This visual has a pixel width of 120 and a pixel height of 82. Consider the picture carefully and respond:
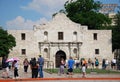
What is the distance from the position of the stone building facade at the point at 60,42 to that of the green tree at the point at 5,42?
2.82 m

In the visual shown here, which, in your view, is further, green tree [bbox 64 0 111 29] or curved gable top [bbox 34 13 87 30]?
green tree [bbox 64 0 111 29]

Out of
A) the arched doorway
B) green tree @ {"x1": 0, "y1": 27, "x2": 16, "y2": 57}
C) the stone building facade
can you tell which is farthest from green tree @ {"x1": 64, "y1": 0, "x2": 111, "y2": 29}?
green tree @ {"x1": 0, "y1": 27, "x2": 16, "y2": 57}

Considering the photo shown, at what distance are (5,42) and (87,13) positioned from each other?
2400 cm

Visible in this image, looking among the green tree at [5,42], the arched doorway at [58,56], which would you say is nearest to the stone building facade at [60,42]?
the arched doorway at [58,56]

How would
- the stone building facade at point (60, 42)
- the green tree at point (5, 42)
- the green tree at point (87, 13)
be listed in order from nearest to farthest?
the green tree at point (5, 42) < the stone building facade at point (60, 42) < the green tree at point (87, 13)

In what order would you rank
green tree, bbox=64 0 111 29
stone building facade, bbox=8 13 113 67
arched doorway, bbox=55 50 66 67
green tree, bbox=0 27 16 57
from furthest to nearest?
green tree, bbox=64 0 111 29 < arched doorway, bbox=55 50 66 67 < stone building facade, bbox=8 13 113 67 < green tree, bbox=0 27 16 57

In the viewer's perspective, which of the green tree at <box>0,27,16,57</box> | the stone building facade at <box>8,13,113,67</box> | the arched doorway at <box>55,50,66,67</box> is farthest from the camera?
the arched doorway at <box>55,50,66,67</box>

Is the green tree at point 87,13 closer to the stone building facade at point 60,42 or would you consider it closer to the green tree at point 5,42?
the stone building facade at point 60,42

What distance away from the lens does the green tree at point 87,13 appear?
68688mm

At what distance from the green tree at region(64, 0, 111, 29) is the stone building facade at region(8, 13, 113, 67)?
40.8ft

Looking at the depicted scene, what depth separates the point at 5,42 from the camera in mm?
50188

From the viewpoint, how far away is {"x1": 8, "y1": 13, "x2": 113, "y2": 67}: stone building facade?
55.2 meters

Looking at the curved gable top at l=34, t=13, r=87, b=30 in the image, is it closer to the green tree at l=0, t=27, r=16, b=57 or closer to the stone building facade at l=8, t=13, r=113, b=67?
the stone building facade at l=8, t=13, r=113, b=67

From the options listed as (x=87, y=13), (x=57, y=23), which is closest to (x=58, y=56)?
(x=57, y=23)
